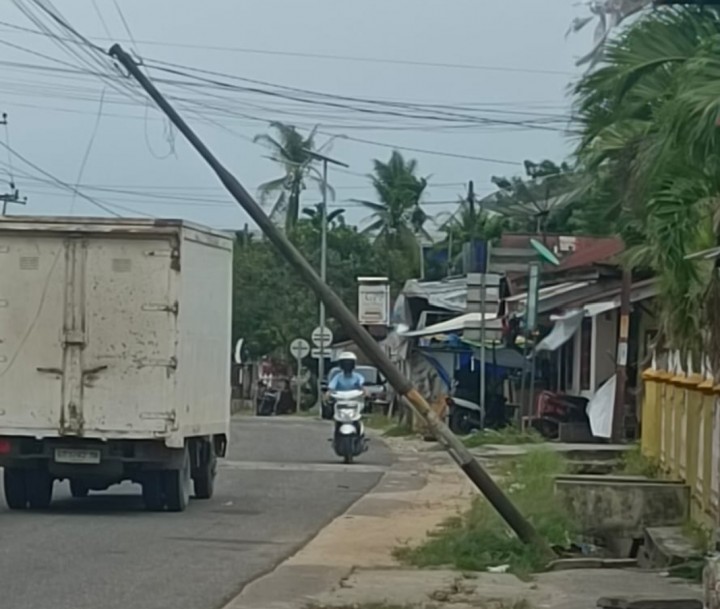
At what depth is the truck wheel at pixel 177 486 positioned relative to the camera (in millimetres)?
18203

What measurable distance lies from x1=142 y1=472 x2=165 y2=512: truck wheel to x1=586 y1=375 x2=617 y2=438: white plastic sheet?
14014 millimetres

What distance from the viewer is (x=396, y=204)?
69500 mm

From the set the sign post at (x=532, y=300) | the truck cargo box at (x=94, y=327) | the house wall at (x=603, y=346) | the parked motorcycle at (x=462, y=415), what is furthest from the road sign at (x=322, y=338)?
the truck cargo box at (x=94, y=327)

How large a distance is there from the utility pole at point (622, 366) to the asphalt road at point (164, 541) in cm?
642

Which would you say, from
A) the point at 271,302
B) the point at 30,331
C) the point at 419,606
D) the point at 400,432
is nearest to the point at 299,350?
the point at 271,302

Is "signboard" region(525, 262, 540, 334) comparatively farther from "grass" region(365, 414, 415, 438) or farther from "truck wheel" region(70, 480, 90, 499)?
"truck wheel" region(70, 480, 90, 499)

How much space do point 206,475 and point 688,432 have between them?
19.5 ft

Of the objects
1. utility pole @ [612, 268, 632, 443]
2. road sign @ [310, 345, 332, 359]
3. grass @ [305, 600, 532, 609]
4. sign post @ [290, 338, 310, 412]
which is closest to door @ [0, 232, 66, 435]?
grass @ [305, 600, 532, 609]

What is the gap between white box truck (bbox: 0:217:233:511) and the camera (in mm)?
17391

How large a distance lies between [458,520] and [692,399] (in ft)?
9.30

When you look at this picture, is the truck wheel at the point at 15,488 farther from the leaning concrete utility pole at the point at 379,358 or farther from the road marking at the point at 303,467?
the road marking at the point at 303,467

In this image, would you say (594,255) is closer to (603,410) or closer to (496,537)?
(603,410)

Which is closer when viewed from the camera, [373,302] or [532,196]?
[373,302]

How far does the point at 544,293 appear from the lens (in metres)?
35.6
